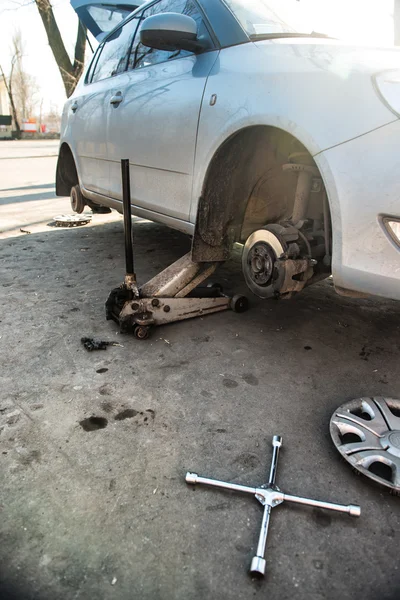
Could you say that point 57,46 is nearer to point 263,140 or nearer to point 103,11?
point 103,11

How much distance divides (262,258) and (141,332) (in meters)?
0.78

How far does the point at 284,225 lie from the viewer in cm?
207

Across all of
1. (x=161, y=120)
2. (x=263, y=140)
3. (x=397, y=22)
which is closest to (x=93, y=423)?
(x=263, y=140)

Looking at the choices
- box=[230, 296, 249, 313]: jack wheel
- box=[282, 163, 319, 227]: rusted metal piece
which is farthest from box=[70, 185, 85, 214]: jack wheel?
box=[282, 163, 319, 227]: rusted metal piece

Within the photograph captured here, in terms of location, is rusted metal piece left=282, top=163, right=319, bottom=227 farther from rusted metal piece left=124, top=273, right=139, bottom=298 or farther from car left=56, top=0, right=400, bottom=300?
rusted metal piece left=124, top=273, right=139, bottom=298

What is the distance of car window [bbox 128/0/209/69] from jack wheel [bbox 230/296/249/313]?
4.71 ft

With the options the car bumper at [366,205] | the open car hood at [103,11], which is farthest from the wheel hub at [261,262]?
the open car hood at [103,11]

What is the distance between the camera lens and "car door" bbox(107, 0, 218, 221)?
2.32 m

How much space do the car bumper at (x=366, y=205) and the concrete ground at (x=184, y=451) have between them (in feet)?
2.01

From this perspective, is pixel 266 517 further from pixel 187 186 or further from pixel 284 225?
pixel 187 186

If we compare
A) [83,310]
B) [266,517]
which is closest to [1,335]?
[83,310]

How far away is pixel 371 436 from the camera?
1578 mm

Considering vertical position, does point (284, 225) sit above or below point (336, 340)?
above

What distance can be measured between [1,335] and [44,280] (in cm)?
98
